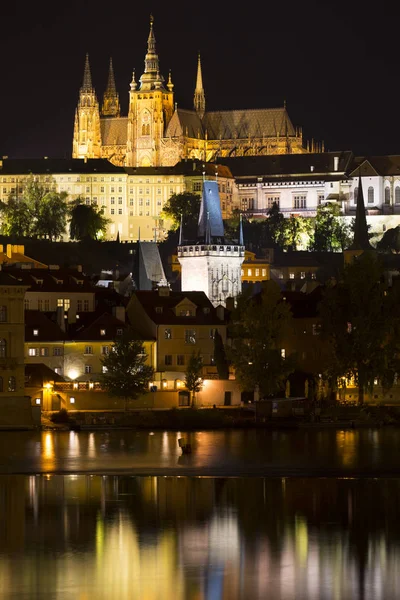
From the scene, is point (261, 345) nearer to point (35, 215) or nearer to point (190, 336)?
point (190, 336)

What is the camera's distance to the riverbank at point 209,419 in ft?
226

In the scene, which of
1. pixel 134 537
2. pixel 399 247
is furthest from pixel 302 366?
pixel 399 247

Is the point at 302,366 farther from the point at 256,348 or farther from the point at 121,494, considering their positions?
the point at 121,494

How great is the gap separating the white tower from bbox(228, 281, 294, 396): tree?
97.6ft

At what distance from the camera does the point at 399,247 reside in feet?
652

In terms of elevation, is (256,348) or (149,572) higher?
(256,348)

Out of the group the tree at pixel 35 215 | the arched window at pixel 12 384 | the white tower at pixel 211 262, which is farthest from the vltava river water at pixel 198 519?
the tree at pixel 35 215

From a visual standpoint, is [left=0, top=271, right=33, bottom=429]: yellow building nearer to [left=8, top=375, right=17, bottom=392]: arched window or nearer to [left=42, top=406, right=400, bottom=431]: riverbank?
[left=8, top=375, right=17, bottom=392]: arched window

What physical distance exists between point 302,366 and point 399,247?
396ft

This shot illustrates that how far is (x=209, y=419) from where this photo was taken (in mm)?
70562

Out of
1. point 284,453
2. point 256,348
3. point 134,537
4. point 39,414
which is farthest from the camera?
point 256,348

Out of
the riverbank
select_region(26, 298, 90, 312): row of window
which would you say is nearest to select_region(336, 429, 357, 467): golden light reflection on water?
the riverbank

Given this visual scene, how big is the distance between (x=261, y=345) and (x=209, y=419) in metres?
5.82

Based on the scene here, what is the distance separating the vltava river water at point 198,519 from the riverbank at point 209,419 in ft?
13.7
